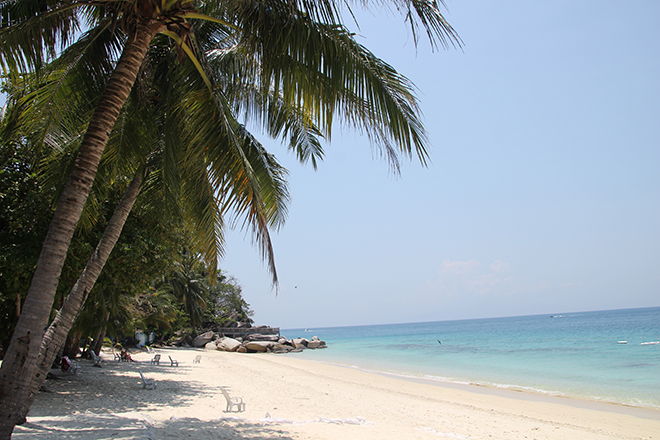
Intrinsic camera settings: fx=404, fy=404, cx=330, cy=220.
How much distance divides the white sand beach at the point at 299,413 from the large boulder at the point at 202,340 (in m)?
20.8

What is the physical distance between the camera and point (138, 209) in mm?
8578

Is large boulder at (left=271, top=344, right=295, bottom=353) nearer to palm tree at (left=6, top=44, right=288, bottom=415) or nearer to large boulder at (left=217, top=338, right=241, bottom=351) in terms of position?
large boulder at (left=217, top=338, right=241, bottom=351)

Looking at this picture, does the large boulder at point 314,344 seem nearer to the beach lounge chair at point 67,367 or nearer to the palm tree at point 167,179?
the beach lounge chair at point 67,367

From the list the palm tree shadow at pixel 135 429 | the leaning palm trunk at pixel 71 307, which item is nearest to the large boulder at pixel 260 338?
the palm tree shadow at pixel 135 429

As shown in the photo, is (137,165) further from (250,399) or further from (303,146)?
(250,399)

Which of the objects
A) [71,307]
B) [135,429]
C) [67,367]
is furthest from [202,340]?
[71,307]

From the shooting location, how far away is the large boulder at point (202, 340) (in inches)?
1355

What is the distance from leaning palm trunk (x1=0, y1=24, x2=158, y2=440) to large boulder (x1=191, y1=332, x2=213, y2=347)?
32321mm

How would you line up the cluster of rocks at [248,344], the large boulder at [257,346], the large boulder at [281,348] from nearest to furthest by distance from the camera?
the cluster of rocks at [248,344] → the large boulder at [257,346] → the large boulder at [281,348]

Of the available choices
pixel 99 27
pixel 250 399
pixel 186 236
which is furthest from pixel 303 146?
pixel 250 399

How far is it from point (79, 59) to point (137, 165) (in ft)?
7.01

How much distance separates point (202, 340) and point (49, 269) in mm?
33027

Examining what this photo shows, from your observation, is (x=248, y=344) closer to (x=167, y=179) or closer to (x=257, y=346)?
(x=257, y=346)

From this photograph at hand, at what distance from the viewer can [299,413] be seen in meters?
8.73
